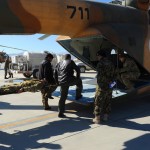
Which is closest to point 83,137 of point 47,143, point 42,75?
point 47,143

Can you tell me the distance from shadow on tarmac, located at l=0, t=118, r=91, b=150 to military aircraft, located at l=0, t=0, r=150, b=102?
2.36 metres

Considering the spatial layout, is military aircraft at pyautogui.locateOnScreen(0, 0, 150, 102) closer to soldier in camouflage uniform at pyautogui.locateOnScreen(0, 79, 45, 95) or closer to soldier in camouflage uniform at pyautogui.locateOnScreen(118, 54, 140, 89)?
soldier in camouflage uniform at pyautogui.locateOnScreen(118, 54, 140, 89)

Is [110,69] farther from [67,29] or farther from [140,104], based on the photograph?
[140,104]

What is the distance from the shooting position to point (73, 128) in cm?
672

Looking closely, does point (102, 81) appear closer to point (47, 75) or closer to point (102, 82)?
point (102, 82)

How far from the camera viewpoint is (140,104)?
30.9ft

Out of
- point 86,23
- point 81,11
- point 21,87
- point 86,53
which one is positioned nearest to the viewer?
point 21,87

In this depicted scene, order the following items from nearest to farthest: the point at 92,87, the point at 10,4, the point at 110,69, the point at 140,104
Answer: the point at 10,4 < the point at 110,69 < the point at 140,104 < the point at 92,87

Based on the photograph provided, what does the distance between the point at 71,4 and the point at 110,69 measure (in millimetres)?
2079

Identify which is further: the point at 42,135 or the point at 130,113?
the point at 130,113

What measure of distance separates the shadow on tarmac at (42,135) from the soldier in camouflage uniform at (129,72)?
7.34 feet

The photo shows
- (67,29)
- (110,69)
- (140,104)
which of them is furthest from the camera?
(140,104)

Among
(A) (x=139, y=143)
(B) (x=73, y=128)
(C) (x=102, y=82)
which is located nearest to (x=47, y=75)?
(C) (x=102, y=82)

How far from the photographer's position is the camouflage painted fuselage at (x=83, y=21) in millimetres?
6520
